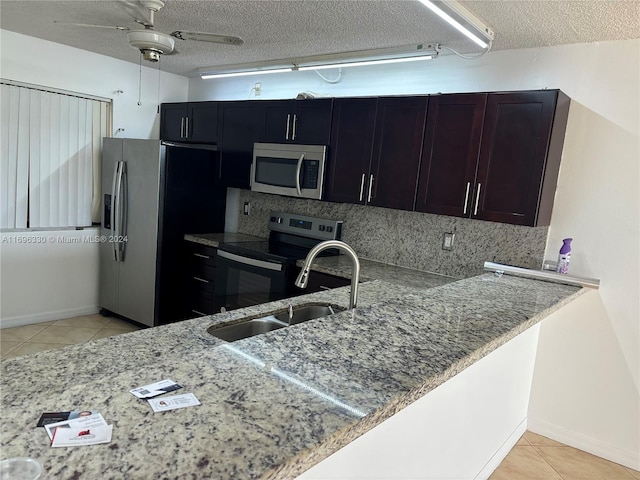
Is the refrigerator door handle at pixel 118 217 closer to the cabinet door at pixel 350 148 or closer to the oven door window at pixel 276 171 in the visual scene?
the oven door window at pixel 276 171

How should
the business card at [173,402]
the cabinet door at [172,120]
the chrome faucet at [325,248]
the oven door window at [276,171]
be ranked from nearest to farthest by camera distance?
1. the business card at [173,402]
2. the chrome faucet at [325,248]
3. the oven door window at [276,171]
4. the cabinet door at [172,120]

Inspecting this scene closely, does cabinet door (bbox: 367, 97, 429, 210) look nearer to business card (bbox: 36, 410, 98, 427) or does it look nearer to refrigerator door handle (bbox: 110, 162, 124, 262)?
refrigerator door handle (bbox: 110, 162, 124, 262)

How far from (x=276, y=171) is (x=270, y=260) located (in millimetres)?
784

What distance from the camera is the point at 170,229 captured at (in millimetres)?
4043

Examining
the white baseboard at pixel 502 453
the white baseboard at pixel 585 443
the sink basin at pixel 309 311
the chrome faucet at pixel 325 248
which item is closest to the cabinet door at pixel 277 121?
the sink basin at pixel 309 311

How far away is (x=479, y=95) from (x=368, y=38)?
0.84m

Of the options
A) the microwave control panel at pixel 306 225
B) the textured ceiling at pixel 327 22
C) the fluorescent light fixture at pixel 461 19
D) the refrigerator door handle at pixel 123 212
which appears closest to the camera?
the fluorescent light fixture at pixel 461 19

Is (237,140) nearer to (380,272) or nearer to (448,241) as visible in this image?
(380,272)

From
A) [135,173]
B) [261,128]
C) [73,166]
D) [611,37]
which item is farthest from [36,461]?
[73,166]

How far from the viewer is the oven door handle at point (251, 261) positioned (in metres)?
3.40

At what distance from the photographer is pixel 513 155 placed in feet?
8.80

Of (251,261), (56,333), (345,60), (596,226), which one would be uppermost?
(345,60)

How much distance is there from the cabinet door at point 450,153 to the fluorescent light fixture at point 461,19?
415mm

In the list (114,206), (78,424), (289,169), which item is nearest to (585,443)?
(289,169)
